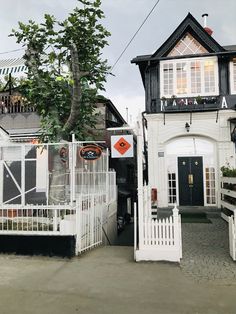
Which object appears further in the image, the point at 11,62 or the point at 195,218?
the point at 11,62

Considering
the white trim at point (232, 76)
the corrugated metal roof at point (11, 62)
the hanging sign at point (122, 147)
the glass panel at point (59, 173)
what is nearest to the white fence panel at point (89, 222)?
the glass panel at point (59, 173)

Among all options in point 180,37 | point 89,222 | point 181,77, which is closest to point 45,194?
point 89,222

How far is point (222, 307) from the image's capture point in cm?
458

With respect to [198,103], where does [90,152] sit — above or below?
below

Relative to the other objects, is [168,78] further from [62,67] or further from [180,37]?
[62,67]

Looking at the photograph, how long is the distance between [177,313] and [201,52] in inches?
500

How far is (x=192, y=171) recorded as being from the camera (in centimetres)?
1438

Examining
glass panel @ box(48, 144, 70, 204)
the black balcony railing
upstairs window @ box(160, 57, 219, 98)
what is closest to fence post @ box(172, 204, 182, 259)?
glass panel @ box(48, 144, 70, 204)

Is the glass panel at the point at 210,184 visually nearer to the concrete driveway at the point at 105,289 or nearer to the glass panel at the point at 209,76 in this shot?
the glass panel at the point at 209,76

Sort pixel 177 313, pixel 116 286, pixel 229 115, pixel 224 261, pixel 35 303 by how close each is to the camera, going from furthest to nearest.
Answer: pixel 229 115
pixel 224 261
pixel 116 286
pixel 35 303
pixel 177 313

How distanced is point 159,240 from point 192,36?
1109 centimetres

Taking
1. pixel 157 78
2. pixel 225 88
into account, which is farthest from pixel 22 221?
pixel 225 88

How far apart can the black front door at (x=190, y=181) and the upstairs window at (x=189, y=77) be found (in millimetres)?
3041

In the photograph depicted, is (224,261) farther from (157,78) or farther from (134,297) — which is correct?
(157,78)
